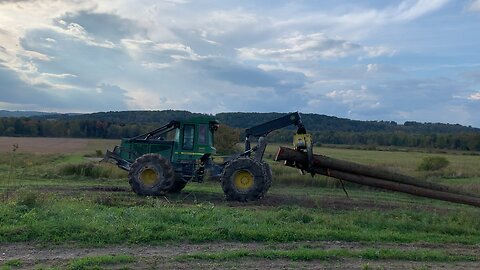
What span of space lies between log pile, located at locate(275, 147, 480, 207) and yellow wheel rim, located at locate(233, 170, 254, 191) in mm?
4279

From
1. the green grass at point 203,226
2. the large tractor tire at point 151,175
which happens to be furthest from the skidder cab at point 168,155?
the green grass at point 203,226

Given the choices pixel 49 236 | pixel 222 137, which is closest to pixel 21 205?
pixel 49 236

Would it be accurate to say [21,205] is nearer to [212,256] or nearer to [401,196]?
[212,256]

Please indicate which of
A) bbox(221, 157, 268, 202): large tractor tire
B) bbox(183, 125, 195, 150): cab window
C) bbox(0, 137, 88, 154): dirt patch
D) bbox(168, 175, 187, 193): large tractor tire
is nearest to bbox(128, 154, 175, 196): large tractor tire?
bbox(168, 175, 187, 193): large tractor tire

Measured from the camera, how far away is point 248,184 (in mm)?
18094

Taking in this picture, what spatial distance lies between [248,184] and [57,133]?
6153 cm

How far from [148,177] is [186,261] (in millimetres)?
10708

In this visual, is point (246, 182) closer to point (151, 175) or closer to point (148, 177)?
point (151, 175)

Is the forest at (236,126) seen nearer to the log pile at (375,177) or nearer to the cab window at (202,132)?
the cab window at (202,132)

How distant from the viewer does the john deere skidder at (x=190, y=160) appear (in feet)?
59.1

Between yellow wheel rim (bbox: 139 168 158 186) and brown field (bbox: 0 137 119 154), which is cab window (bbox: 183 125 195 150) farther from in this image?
brown field (bbox: 0 137 119 154)

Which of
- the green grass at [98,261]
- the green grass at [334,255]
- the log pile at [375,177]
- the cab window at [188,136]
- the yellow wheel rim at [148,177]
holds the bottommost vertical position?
the green grass at [98,261]

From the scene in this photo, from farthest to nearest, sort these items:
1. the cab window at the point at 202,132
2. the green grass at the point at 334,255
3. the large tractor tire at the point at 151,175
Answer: the cab window at the point at 202,132 < the large tractor tire at the point at 151,175 < the green grass at the point at 334,255

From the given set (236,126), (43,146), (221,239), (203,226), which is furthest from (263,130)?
(43,146)
